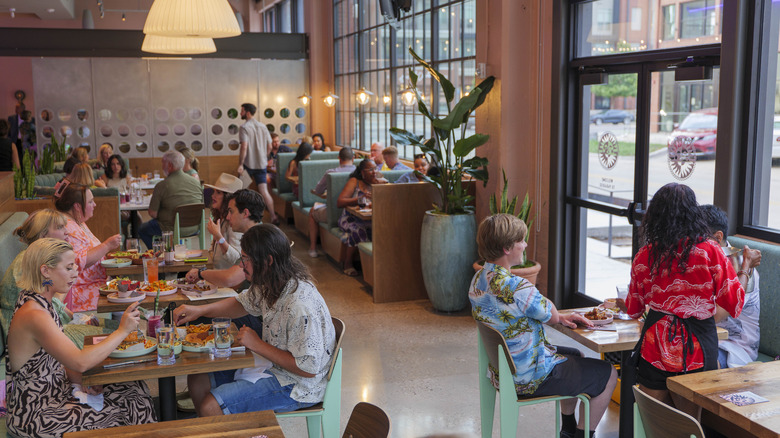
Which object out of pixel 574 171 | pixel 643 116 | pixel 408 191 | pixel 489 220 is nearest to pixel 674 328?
pixel 489 220

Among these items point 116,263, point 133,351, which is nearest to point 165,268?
point 116,263

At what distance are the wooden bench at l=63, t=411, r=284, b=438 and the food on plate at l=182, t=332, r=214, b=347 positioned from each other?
2.15 feet

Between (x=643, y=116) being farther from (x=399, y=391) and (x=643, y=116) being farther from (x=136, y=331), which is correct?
(x=136, y=331)

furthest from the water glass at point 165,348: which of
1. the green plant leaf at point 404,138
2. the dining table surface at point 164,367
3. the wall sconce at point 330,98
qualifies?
the wall sconce at point 330,98

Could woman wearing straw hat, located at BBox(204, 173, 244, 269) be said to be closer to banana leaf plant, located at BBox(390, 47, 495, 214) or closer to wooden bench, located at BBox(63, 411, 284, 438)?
banana leaf plant, located at BBox(390, 47, 495, 214)

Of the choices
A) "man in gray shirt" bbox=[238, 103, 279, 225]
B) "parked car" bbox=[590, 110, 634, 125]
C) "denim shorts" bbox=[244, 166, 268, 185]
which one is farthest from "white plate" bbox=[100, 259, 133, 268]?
"denim shorts" bbox=[244, 166, 268, 185]

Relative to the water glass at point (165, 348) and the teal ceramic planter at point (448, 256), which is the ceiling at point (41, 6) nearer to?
the teal ceramic planter at point (448, 256)

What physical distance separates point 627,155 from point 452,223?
1498 millimetres

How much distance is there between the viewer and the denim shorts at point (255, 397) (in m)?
3.21

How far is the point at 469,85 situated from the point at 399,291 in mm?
2483

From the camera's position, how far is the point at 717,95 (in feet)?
15.1

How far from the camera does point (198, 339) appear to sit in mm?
3232

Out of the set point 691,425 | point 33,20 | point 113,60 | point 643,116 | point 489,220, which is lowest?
point 691,425

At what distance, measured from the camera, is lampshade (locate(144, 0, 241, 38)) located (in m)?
3.51
